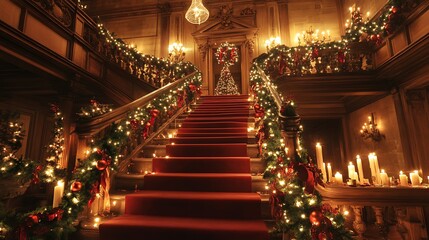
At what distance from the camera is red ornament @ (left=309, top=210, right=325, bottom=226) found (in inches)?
82.0

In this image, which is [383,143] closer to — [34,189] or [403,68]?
[403,68]

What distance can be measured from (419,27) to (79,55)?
741 cm

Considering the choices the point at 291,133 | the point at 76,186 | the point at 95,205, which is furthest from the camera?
the point at 95,205

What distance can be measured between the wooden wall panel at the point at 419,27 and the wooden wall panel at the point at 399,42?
16cm

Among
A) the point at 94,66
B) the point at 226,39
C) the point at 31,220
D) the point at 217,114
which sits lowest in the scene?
the point at 31,220

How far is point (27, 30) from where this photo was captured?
4.44 m

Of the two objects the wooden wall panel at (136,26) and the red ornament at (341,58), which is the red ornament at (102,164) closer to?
the red ornament at (341,58)

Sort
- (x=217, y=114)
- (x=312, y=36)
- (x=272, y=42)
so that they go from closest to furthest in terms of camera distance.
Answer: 1. (x=217, y=114)
2. (x=272, y=42)
3. (x=312, y=36)

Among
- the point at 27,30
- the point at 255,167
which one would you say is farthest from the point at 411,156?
the point at 27,30

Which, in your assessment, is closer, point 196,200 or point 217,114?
point 196,200

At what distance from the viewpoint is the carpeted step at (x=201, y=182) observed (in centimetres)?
320

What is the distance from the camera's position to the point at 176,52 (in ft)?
36.5

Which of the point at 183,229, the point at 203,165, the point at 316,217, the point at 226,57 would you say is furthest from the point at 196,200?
the point at 226,57

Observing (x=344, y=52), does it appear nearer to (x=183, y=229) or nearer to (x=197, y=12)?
(x=197, y=12)
